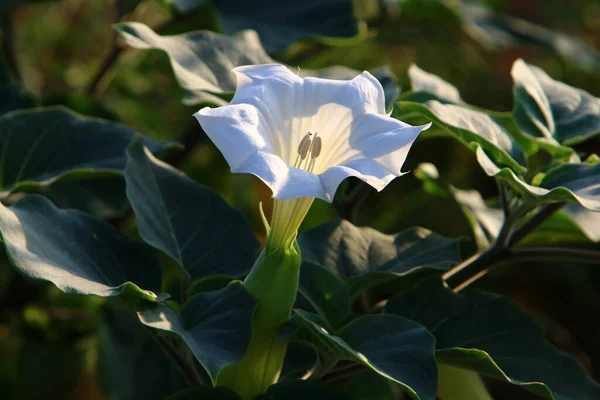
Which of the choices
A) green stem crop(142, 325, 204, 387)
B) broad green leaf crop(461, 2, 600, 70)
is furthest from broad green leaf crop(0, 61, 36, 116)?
broad green leaf crop(461, 2, 600, 70)

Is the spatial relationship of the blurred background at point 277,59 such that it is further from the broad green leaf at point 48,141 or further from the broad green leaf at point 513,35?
the broad green leaf at point 48,141

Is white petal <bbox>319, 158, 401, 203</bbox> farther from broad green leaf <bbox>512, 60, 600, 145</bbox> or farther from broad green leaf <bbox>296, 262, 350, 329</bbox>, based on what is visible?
broad green leaf <bbox>512, 60, 600, 145</bbox>

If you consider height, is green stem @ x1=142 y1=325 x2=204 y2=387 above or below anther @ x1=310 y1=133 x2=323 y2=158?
below

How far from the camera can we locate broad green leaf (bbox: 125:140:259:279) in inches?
24.0

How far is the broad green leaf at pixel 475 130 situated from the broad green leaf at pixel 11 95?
1.47 ft

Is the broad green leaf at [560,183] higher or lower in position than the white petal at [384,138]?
lower

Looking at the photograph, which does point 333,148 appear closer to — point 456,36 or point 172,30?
point 172,30

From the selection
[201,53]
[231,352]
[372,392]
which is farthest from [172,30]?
[231,352]

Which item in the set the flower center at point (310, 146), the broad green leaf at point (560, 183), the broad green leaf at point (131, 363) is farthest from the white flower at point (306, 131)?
the broad green leaf at point (131, 363)

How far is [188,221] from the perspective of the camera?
0.64 metres

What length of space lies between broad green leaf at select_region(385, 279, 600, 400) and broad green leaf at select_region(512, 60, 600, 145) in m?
0.16

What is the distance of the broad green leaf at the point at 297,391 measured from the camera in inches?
21.5

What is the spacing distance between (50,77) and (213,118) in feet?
4.13

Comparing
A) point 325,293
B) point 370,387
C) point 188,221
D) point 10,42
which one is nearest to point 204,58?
point 188,221
